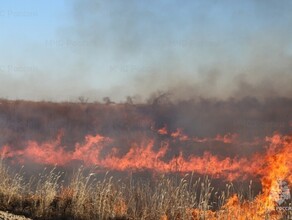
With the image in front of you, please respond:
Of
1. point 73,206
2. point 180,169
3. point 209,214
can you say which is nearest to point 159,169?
point 180,169

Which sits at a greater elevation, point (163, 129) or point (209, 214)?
point (163, 129)

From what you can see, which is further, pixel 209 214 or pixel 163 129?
pixel 163 129

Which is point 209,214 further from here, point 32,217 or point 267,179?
point 267,179

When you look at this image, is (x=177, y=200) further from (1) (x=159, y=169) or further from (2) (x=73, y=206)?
(1) (x=159, y=169)

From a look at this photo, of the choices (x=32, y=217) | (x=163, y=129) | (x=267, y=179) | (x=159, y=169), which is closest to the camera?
(x=32, y=217)

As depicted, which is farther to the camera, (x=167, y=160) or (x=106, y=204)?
(x=167, y=160)

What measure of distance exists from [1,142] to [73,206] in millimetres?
23824

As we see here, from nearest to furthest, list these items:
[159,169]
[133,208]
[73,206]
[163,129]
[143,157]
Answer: [73,206], [133,208], [159,169], [143,157], [163,129]

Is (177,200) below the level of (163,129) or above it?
below

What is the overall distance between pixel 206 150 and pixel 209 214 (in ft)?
66.0

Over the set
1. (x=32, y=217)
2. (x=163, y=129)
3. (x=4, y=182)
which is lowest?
(x=32, y=217)

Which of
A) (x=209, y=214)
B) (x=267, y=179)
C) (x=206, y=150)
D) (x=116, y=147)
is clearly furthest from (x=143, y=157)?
(x=209, y=214)

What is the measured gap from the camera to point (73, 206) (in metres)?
14.5

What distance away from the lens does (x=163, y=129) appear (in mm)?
38875
